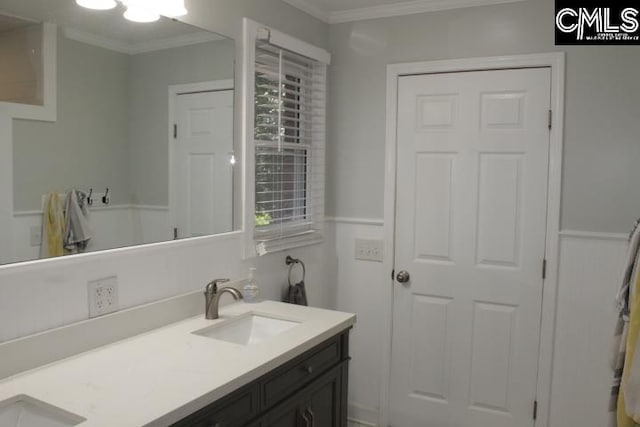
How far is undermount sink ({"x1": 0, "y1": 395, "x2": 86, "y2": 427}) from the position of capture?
4.47 feet

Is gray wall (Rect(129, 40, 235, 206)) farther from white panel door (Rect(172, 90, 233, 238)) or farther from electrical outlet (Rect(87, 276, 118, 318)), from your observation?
electrical outlet (Rect(87, 276, 118, 318))

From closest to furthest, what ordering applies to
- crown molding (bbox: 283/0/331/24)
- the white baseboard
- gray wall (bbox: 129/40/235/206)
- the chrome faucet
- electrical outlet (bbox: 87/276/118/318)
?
electrical outlet (bbox: 87/276/118/318), gray wall (bbox: 129/40/235/206), the chrome faucet, crown molding (bbox: 283/0/331/24), the white baseboard

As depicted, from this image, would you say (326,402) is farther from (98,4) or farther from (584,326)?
(98,4)

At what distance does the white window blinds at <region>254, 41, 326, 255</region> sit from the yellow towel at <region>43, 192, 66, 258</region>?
3.37ft

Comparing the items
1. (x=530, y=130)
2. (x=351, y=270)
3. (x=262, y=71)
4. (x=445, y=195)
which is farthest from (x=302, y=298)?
(x=530, y=130)

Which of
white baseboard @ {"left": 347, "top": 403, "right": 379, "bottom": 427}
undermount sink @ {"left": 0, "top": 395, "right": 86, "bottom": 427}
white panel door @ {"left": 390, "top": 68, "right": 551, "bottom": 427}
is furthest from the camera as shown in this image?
white baseboard @ {"left": 347, "top": 403, "right": 379, "bottom": 427}

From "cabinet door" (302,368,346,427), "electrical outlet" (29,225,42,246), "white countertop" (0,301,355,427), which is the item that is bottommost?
"cabinet door" (302,368,346,427)

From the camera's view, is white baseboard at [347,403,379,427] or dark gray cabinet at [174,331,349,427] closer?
dark gray cabinet at [174,331,349,427]

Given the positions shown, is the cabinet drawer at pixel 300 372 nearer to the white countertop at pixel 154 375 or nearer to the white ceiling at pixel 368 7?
the white countertop at pixel 154 375

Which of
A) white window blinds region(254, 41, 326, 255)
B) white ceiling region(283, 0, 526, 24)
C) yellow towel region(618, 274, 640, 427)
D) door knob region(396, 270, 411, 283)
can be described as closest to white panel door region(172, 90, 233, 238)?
white window blinds region(254, 41, 326, 255)

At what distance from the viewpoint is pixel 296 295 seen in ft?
9.47

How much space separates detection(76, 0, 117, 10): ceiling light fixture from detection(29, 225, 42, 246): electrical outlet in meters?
0.75

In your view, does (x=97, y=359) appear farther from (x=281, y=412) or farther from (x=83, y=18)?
(x=83, y=18)

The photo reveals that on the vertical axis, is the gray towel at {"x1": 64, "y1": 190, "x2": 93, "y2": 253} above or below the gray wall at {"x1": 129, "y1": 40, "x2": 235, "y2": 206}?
below
